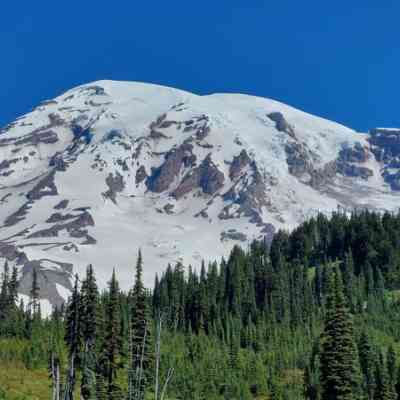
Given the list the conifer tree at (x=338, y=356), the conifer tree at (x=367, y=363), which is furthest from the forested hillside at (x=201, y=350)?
the conifer tree at (x=367, y=363)

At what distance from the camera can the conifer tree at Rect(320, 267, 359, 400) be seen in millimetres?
70312

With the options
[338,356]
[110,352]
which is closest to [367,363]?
[110,352]

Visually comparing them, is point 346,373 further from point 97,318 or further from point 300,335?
point 300,335

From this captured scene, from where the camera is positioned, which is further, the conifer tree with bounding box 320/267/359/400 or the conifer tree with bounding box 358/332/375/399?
the conifer tree with bounding box 358/332/375/399

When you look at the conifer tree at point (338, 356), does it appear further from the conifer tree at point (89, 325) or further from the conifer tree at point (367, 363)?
the conifer tree at point (367, 363)

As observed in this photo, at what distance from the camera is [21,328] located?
6698 inches

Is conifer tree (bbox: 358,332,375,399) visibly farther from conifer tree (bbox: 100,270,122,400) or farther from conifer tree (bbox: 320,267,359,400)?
conifer tree (bbox: 320,267,359,400)

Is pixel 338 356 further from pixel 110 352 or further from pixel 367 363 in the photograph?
pixel 367 363

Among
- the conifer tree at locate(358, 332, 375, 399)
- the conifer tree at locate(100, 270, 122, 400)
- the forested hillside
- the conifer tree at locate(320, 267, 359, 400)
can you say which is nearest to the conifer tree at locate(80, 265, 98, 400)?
the forested hillside

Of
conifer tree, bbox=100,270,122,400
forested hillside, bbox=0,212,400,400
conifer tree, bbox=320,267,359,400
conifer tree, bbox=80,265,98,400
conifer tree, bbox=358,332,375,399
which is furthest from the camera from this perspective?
conifer tree, bbox=358,332,375,399

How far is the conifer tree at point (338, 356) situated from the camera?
2768 inches

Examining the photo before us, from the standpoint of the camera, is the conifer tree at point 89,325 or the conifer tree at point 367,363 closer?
the conifer tree at point 89,325

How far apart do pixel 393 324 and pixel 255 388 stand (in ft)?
169

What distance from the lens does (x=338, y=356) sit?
70562 millimetres
